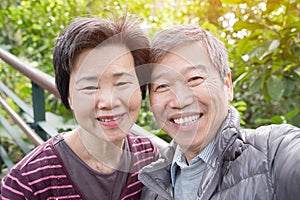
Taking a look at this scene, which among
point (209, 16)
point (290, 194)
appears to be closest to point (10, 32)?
point (209, 16)

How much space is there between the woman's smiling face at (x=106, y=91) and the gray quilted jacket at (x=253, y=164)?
0.95ft

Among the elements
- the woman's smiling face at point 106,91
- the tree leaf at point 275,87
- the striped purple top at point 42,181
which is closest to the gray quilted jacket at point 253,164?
the woman's smiling face at point 106,91

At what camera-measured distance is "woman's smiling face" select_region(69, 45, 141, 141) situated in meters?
1.35

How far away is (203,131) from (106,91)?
0.29 meters

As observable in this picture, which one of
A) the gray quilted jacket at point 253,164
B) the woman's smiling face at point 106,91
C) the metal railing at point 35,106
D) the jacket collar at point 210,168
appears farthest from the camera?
the metal railing at point 35,106

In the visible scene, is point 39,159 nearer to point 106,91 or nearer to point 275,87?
point 106,91

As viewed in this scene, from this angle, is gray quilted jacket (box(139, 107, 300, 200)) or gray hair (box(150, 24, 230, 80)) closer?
Answer: gray quilted jacket (box(139, 107, 300, 200))

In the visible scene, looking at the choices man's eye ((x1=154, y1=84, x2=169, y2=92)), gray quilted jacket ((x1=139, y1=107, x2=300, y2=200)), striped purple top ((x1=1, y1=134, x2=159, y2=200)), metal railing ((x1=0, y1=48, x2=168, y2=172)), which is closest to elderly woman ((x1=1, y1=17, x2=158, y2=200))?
striped purple top ((x1=1, y1=134, x2=159, y2=200))

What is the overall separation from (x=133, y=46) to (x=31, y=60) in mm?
2894

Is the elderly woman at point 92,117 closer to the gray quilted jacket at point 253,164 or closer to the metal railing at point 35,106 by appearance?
the gray quilted jacket at point 253,164

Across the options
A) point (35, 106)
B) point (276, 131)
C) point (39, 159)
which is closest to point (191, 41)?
point (276, 131)

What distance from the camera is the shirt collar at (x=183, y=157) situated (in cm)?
128

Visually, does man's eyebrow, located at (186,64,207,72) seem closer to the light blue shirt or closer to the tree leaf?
the light blue shirt

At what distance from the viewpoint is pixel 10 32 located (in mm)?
4652
